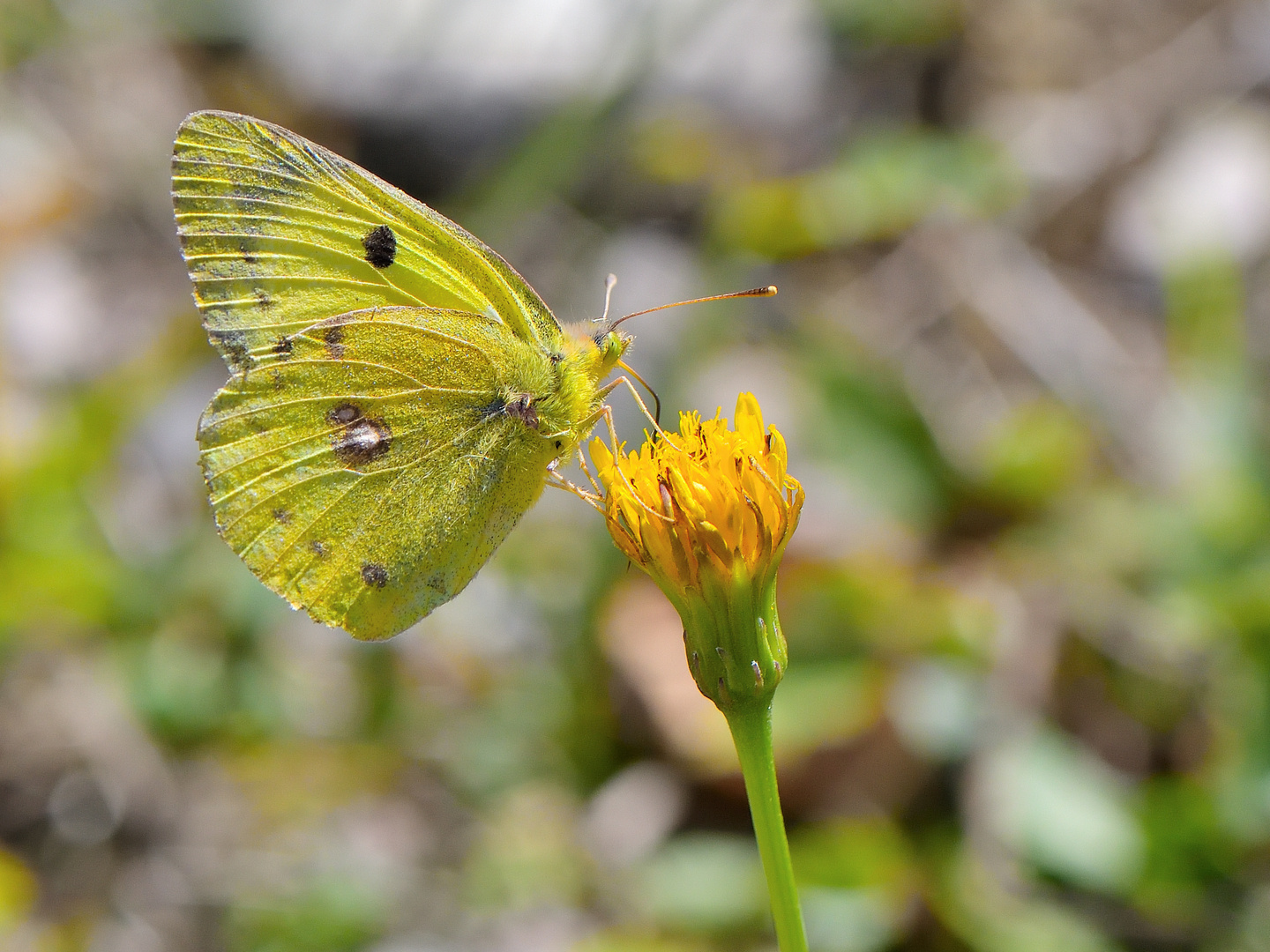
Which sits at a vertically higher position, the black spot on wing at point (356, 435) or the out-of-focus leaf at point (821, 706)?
the black spot on wing at point (356, 435)

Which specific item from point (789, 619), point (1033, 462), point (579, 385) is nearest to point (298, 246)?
point (579, 385)

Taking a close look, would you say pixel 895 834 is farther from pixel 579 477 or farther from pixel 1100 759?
pixel 579 477

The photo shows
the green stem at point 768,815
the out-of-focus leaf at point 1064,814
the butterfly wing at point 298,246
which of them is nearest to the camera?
the green stem at point 768,815

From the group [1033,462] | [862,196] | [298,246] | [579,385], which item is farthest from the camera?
[862,196]

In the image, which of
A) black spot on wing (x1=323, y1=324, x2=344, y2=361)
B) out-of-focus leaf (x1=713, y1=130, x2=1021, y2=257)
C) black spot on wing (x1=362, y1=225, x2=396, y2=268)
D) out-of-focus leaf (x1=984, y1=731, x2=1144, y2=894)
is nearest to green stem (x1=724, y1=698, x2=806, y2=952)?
black spot on wing (x1=323, y1=324, x2=344, y2=361)

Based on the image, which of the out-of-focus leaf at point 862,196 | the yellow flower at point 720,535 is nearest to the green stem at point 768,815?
the yellow flower at point 720,535

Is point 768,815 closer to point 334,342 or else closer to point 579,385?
point 579,385

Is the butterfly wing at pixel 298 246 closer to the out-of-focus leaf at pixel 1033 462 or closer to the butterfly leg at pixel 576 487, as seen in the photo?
the butterfly leg at pixel 576 487
